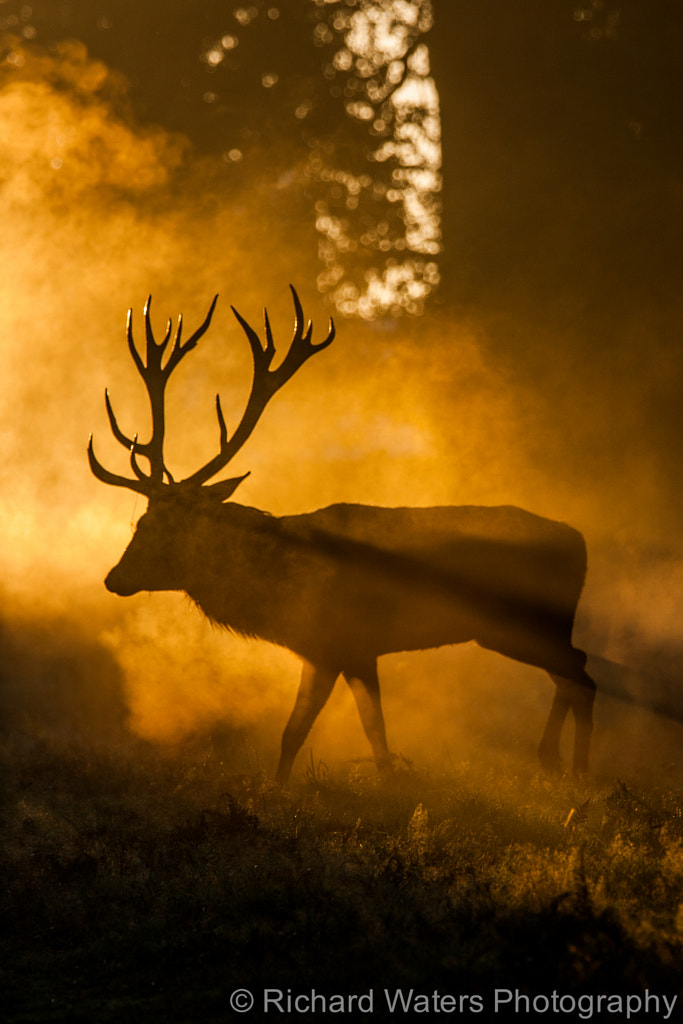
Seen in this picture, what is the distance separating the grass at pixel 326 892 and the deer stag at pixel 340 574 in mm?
734

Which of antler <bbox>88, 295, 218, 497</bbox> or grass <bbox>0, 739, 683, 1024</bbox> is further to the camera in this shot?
antler <bbox>88, 295, 218, 497</bbox>

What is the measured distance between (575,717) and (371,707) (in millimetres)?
1426

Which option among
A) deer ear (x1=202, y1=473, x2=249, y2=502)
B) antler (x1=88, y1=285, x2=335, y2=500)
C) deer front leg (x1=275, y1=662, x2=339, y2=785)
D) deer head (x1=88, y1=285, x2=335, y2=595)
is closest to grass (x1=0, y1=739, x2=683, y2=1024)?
deer front leg (x1=275, y1=662, x2=339, y2=785)

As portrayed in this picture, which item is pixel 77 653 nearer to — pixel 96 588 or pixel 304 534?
pixel 96 588

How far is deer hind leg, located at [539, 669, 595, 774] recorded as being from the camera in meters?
6.53

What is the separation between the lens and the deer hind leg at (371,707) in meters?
6.25

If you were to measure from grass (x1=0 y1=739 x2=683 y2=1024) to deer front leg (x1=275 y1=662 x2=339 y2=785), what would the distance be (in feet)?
0.77

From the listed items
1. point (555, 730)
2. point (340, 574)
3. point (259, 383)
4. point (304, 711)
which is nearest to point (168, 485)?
point (259, 383)

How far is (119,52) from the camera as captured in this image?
11227 mm

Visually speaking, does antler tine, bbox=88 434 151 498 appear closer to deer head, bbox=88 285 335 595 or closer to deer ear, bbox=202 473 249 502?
deer head, bbox=88 285 335 595

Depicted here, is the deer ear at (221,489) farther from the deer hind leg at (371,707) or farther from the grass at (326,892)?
the grass at (326,892)

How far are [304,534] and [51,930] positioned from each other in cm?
307

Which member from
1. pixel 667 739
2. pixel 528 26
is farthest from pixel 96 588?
Answer: pixel 528 26

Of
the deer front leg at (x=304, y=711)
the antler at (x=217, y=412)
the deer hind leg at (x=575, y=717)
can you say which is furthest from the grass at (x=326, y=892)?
the antler at (x=217, y=412)
